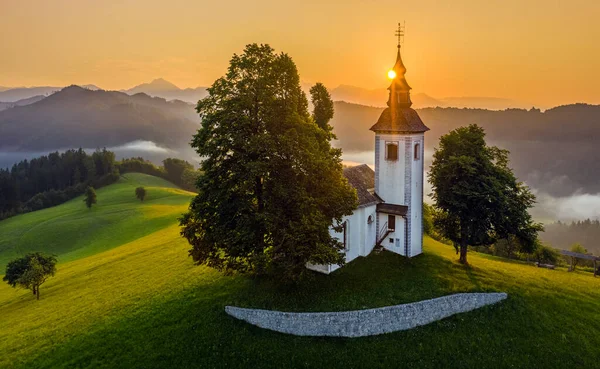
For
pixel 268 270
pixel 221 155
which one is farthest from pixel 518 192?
pixel 221 155

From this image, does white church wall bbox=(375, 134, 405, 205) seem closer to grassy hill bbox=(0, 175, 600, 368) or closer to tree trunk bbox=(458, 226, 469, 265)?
grassy hill bbox=(0, 175, 600, 368)

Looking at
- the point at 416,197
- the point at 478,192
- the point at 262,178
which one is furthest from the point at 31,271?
the point at 478,192

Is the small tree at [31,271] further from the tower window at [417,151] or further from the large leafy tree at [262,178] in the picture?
the tower window at [417,151]

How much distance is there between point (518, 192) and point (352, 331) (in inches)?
868

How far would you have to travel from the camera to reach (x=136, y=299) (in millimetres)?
32344

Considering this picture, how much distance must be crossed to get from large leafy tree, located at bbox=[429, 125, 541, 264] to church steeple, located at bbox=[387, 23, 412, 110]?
17.6 feet

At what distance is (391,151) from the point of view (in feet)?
124

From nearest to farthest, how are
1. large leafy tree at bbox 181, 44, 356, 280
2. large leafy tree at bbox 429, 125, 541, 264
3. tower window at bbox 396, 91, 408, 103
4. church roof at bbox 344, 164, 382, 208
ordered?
large leafy tree at bbox 181, 44, 356, 280
large leafy tree at bbox 429, 125, 541, 264
church roof at bbox 344, 164, 382, 208
tower window at bbox 396, 91, 408, 103

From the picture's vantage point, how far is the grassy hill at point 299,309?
25359 mm

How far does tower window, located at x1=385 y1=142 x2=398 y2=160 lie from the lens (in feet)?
122

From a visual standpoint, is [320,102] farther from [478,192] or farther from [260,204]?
[260,204]

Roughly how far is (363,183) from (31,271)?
35.1 m

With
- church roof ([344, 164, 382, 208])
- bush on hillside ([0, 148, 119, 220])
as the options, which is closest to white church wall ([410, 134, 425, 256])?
church roof ([344, 164, 382, 208])

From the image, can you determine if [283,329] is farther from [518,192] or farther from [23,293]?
[23,293]
